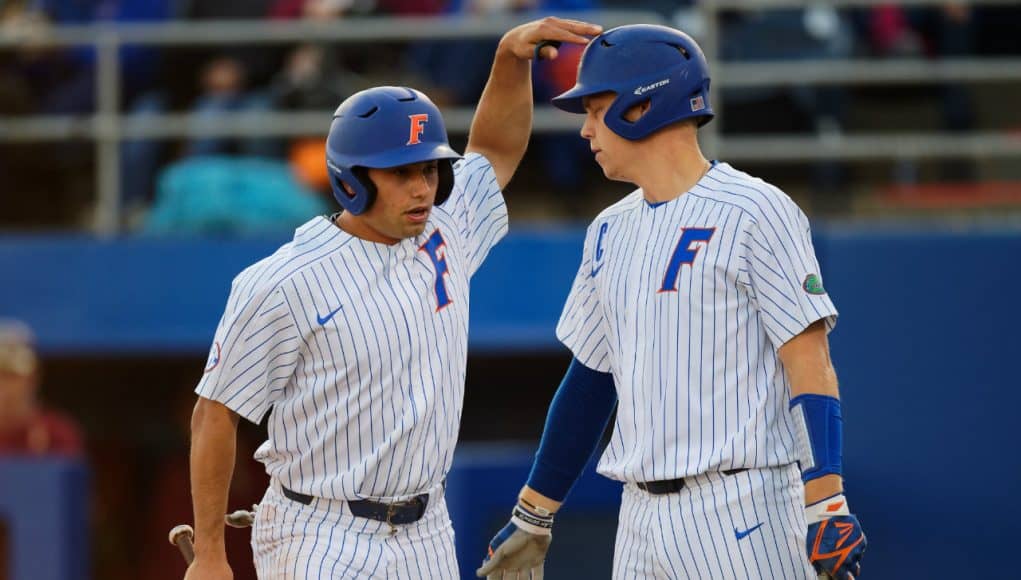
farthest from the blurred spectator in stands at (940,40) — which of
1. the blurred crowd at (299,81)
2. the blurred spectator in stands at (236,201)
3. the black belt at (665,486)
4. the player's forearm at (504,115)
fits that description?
the black belt at (665,486)

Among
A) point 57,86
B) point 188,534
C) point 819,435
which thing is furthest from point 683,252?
point 57,86

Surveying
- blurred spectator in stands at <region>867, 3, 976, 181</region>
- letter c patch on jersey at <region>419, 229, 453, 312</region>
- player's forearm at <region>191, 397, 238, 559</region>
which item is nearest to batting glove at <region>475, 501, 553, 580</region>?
letter c patch on jersey at <region>419, 229, 453, 312</region>

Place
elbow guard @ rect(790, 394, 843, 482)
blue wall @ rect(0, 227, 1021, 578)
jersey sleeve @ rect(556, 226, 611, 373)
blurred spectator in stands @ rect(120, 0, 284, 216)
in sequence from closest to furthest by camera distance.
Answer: elbow guard @ rect(790, 394, 843, 482), jersey sleeve @ rect(556, 226, 611, 373), blue wall @ rect(0, 227, 1021, 578), blurred spectator in stands @ rect(120, 0, 284, 216)

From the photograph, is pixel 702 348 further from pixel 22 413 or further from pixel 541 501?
pixel 22 413

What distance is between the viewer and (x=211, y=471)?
4.04 meters

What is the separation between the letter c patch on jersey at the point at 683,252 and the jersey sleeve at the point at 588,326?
336 mm

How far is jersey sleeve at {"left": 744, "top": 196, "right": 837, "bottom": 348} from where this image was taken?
148 inches

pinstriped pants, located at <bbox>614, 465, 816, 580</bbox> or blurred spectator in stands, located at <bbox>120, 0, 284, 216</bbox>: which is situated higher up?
blurred spectator in stands, located at <bbox>120, 0, 284, 216</bbox>

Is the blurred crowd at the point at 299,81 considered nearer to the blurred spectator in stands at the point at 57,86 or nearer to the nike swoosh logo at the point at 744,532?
the blurred spectator in stands at the point at 57,86

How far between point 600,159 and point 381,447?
0.91 m

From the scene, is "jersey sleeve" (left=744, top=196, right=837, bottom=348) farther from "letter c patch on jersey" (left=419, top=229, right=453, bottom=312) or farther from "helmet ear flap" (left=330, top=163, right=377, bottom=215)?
"helmet ear flap" (left=330, top=163, right=377, bottom=215)

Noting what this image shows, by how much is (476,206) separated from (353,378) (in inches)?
27.2

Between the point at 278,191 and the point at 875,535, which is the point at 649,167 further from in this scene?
the point at 278,191

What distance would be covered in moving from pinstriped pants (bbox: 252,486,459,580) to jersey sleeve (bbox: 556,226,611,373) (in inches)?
20.5
